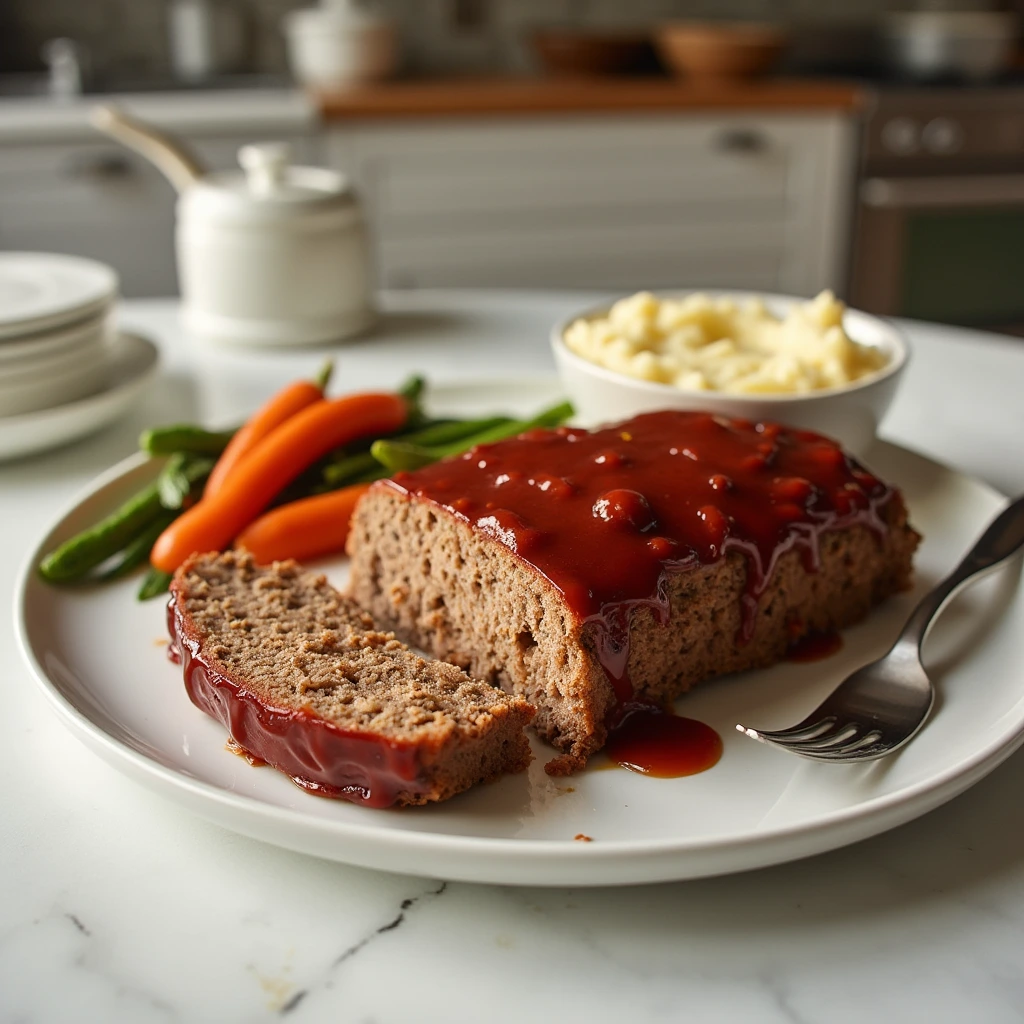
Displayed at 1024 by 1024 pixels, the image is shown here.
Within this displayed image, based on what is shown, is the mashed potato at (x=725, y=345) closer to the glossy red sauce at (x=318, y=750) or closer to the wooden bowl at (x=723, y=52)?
the glossy red sauce at (x=318, y=750)

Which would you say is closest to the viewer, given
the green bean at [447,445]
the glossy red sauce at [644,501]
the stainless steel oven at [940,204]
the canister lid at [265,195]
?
the glossy red sauce at [644,501]

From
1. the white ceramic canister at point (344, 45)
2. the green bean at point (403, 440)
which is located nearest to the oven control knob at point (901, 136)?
the white ceramic canister at point (344, 45)

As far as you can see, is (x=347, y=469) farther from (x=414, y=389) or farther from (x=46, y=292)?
(x=46, y=292)

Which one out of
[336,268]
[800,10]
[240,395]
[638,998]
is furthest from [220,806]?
[800,10]

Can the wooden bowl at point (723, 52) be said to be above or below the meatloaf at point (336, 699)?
above

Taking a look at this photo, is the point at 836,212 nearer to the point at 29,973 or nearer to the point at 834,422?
the point at 834,422

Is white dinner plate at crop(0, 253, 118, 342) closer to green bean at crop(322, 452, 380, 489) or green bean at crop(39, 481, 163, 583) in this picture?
green bean at crop(39, 481, 163, 583)
